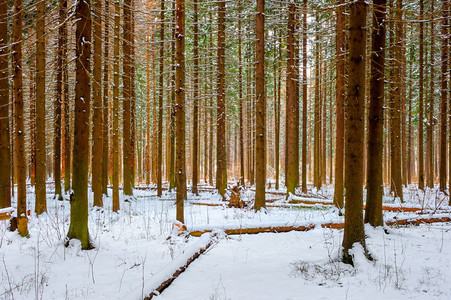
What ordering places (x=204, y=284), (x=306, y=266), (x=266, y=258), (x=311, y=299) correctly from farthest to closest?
(x=266, y=258) < (x=306, y=266) < (x=204, y=284) < (x=311, y=299)

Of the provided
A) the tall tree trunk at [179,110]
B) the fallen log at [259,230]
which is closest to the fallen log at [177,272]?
the fallen log at [259,230]

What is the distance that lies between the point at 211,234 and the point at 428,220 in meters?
6.39

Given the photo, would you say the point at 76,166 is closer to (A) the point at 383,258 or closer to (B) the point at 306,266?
(B) the point at 306,266

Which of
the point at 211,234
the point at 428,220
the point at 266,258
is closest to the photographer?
the point at 266,258

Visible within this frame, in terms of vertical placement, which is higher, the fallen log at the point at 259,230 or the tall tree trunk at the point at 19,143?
the tall tree trunk at the point at 19,143

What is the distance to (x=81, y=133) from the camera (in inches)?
234

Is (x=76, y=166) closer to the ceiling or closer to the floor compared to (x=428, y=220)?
closer to the ceiling

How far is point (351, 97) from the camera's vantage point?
5.16 metres

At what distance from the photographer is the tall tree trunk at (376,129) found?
692cm

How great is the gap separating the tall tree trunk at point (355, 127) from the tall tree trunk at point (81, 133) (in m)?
5.11

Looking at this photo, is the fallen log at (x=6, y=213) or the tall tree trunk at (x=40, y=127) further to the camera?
the tall tree trunk at (x=40, y=127)

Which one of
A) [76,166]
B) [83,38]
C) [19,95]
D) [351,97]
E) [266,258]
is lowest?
[266,258]

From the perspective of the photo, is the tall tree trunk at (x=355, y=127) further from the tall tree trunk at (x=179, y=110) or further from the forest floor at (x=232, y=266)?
the tall tree trunk at (x=179, y=110)

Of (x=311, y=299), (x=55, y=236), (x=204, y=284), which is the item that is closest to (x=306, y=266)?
(x=311, y=299)
